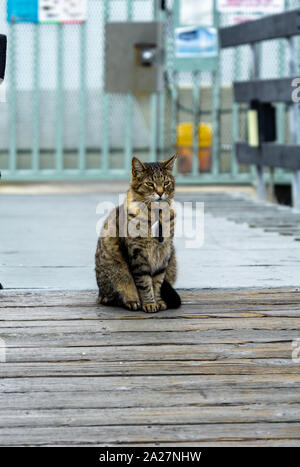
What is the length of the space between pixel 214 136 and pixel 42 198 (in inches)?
82.8

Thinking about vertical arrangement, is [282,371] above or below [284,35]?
below

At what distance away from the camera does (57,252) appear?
4949mm

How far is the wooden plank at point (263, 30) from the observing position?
274 inches

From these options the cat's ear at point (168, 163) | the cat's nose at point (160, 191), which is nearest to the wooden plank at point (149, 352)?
the cat's nose at point (160, 191)

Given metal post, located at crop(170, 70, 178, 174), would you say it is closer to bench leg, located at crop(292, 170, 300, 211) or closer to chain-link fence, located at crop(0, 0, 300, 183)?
chain-link fence, located at crop(0, 0, 300, 183)

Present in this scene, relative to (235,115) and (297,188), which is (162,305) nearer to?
(297,188)

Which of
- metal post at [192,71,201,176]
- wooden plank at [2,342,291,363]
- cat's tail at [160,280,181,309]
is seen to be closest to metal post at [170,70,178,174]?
metal post at [192,71,201,176]

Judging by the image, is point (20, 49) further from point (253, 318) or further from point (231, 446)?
point (231, 446)

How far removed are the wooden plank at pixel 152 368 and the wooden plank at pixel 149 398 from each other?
145mm

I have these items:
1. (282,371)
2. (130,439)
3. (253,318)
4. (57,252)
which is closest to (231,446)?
(130,439)

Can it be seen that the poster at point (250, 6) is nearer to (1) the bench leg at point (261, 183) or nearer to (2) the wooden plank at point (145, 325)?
(1) the bench leg at point (261, 183)

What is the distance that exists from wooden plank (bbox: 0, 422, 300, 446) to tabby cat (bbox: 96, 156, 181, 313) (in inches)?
49.3

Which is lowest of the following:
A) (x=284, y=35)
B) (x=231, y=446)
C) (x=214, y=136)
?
(x=231, y=446)

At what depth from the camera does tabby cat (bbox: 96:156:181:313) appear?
349cm
